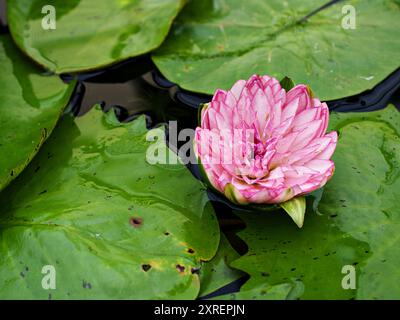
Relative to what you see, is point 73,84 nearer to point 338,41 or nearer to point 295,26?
point 295,26

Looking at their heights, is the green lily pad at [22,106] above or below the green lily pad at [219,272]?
above

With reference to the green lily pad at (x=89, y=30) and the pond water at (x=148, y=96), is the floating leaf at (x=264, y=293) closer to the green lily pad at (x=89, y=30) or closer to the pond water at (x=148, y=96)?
the pond water at (x=148, y=96)

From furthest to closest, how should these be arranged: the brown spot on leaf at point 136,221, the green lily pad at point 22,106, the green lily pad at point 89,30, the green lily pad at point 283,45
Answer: the green lily pad at point 89,30 < the green lily pad at point 283,45 < the green lily pad at point 22,106 < the brown spot on leaf at point 136,221

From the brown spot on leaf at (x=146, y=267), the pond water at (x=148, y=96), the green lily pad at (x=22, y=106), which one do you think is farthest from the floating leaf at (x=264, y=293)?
the green lily pad at (x=22, y=106)

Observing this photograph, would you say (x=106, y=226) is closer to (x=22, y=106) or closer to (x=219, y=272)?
(x=219, y=272)

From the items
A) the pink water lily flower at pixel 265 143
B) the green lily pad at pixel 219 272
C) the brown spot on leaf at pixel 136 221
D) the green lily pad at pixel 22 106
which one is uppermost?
the pink water lily flower at pixel 265 143

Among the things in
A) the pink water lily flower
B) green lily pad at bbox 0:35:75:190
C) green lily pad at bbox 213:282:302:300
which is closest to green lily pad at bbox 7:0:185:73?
green lily pad at bbox 0:35:75:190
